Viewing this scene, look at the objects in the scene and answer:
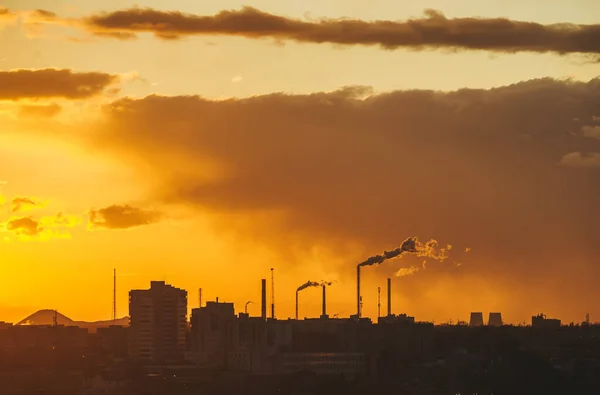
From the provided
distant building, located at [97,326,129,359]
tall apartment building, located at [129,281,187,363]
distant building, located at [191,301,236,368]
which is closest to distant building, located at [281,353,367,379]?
distant building, located at [191,301,236,368]

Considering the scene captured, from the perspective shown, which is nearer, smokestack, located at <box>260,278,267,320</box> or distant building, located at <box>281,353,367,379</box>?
distant building, located at <box>281,353,367,379</box>

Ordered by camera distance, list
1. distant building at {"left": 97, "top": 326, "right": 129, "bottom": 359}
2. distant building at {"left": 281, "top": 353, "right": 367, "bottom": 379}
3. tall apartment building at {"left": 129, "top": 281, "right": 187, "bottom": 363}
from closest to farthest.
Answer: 1. distant building at {"left": 281, "top": 353, "right": 367, "bottom": 379}
2. tall apartment building at {"left": 129, "top": 281, "right": 187, "bottom": 363}
3. distant building at {"left": 97, "top": 326, "right": 129, "bottom": 359}

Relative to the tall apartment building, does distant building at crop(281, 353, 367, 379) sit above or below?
below

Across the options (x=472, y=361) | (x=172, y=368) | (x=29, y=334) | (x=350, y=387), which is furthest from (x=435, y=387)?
(x=29, y=334)

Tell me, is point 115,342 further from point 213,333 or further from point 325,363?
point 325,363

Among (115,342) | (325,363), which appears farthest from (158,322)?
(325,363)

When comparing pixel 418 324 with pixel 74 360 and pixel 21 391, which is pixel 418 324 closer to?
pixel 74 360

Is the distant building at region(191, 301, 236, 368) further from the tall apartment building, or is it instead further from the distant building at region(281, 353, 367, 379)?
the distant building at region(281, 353, 367, 379)

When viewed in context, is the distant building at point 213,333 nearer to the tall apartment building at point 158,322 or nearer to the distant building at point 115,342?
the tall apartment building at point 158,322

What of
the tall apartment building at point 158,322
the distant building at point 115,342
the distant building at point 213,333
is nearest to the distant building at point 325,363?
the distant building at point 213,333
